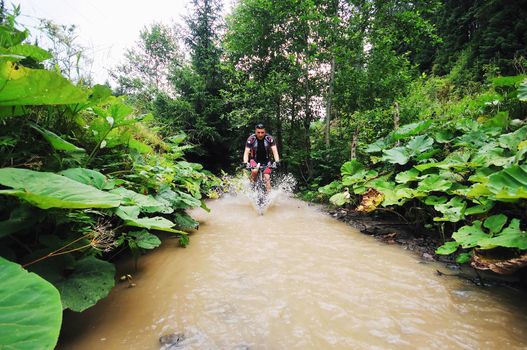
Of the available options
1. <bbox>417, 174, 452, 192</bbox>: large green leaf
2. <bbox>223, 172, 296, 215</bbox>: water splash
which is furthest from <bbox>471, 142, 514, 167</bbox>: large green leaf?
<bbox>223, 172, 296, 215</bbox>: water splash

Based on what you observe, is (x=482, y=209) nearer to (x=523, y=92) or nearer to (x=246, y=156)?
(x=523, y=92)

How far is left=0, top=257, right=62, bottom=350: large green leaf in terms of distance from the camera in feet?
2.39

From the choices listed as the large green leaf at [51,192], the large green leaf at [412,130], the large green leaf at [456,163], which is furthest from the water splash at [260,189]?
the large green leaf at [51,192]

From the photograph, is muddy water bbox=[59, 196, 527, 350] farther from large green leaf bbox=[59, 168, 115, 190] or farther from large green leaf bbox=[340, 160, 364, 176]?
large green leaf bbox=[340, 160, 364, 176]

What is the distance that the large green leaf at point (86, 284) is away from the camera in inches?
60.4

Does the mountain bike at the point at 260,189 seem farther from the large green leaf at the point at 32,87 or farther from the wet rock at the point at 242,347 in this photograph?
the large green leaf at the point at 32,87

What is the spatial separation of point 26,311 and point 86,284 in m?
0.99

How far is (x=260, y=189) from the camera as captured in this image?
6.18m

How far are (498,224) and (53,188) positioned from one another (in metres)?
3.22

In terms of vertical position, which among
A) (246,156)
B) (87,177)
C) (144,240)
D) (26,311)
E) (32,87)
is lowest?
(144,240)

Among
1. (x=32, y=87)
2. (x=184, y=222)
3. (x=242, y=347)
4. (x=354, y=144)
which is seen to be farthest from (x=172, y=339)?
(x=354, y=144)

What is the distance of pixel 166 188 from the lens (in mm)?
3160

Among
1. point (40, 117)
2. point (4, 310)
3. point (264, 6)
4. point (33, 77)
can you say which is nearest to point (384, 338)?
point (4, 310)

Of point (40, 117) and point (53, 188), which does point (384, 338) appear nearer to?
point (53, 188)
